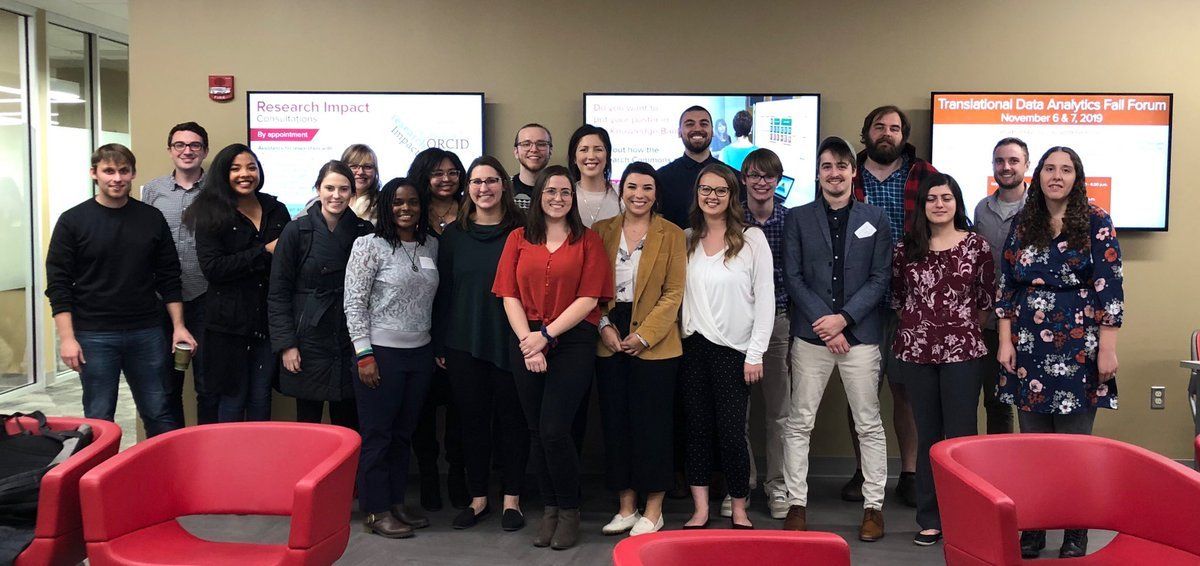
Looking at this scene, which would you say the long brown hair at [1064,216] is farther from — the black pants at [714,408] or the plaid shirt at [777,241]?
the black pants at [714,408]

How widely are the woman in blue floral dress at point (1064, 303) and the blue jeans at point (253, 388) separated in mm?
3102

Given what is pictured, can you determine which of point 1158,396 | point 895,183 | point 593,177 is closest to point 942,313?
point 895,183

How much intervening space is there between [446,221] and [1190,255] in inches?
150

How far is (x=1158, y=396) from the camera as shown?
4.95 meters

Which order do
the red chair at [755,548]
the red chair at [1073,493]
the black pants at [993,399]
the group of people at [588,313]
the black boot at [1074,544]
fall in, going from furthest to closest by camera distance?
1. the black pants at [993,399]
2. the group of people at [588,313]
3. the black boot at [1074,544]
4. the red chair at [1073,493]
5. the red chair at [755,548]

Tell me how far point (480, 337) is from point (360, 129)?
157 cm

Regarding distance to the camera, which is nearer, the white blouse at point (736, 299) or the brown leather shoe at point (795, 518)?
the white blouse at point (736, 299)

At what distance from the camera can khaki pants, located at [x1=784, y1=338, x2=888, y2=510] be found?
3.90 m

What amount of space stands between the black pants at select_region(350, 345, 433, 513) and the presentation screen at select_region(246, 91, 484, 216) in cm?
132

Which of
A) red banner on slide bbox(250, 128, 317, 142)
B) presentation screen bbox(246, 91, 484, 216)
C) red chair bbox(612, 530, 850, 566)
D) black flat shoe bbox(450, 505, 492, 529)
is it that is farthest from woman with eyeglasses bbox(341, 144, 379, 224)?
red chair bbox(612, 530, 850, 566)

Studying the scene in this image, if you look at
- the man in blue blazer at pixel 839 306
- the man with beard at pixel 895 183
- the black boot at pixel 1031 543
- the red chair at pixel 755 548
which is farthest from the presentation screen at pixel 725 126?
the red chair at pixel 755 548

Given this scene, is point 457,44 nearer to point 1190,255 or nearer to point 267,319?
point 267,319

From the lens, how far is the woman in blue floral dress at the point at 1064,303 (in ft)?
11.3

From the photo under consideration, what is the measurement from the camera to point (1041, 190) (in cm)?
355
